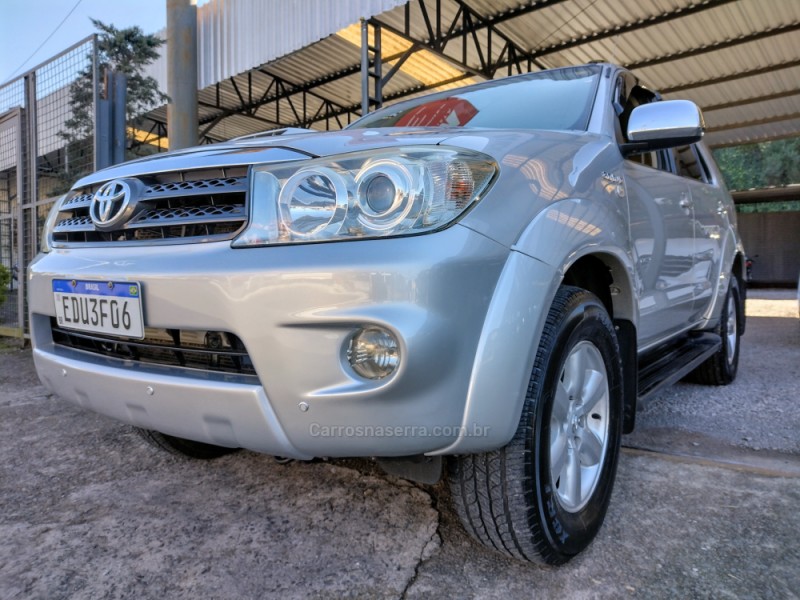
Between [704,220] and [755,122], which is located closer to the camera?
[704,220]

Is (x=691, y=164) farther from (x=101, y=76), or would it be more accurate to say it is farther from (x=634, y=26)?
(x=634, y=26)

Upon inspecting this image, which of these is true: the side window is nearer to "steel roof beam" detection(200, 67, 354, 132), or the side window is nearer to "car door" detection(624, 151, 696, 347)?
"car door" detection(624, 151, 696, 347)

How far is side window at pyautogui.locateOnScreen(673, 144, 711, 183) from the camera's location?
3047 millimetres

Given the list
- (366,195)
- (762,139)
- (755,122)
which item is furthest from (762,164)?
(366,195)

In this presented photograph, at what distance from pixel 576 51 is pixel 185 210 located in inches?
375

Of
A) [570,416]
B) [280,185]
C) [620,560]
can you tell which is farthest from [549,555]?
[280,185]

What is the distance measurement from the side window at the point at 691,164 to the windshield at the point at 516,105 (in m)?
0.84

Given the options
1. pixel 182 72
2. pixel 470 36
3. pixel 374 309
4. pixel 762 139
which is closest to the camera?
pixel 374 309

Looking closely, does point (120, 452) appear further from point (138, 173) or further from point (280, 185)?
point (280, 185)

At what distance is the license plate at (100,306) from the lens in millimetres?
1511

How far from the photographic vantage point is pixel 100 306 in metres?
1.61

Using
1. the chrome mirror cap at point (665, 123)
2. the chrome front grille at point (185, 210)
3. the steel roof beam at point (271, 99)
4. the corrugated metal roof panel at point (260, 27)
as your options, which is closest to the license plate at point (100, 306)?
the chrome front grille at point (185, 210)

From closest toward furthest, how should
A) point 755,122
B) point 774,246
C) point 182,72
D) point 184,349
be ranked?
point 184,349, point 182,72, point 755,122, point 774,246

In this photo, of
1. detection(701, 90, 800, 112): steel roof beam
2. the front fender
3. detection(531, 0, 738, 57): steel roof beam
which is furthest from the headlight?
detection(701, 90, 800, 112): steel roof beam
